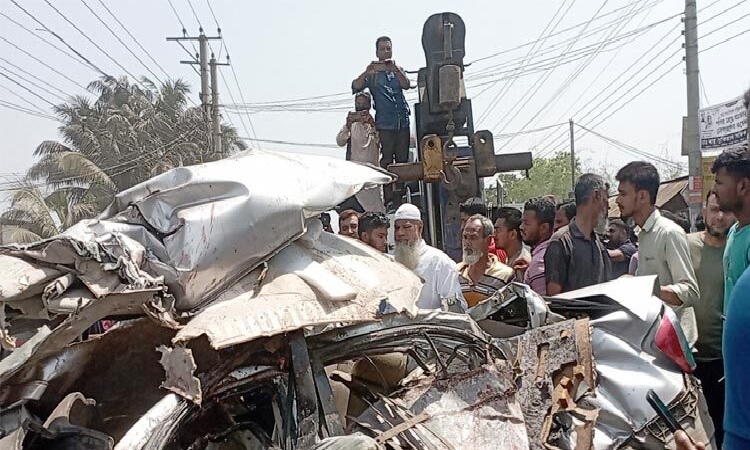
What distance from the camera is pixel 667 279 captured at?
4.15m

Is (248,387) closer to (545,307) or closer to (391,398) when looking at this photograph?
(391,398)

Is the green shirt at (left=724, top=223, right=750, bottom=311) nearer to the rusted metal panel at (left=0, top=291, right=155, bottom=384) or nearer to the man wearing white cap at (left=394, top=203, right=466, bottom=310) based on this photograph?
the man wearing white cap at (left=394, top=203, right=466, bottom=310)

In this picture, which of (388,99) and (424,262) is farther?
(388,99)

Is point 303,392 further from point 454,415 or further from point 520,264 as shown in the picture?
point 520,264

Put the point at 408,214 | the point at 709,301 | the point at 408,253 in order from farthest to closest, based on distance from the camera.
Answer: the point at 408,214 < the point at 408,253 < the point at 709,301

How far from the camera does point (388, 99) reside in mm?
9180

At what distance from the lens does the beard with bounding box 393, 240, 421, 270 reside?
16.5ft

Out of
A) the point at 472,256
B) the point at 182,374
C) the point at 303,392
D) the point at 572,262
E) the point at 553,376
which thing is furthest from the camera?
the point at 472,256

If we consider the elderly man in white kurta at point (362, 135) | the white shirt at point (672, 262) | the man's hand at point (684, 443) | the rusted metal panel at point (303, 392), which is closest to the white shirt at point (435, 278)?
the white shirt at point (672, 262)

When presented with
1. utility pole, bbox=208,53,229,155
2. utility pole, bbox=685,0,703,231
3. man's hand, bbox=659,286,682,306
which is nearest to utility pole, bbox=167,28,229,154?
utility pole, bbox=208,53,229,155

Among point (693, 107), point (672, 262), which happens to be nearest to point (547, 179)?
point (693, 107)

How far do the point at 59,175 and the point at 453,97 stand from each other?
962 inches

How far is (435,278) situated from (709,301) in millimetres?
1642

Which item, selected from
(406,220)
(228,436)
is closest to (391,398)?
(228,436)
